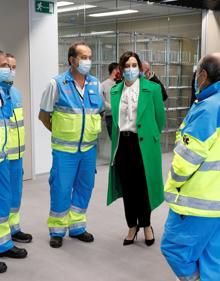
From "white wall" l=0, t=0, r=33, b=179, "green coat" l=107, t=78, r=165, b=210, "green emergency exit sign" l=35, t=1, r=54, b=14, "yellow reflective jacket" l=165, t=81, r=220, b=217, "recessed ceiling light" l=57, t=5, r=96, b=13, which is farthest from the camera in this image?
"recessed ceiling light" l=57, t=5, r=96, b=13

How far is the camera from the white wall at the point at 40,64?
18.0ft

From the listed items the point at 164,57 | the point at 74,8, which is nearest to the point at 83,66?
the point at 74,8

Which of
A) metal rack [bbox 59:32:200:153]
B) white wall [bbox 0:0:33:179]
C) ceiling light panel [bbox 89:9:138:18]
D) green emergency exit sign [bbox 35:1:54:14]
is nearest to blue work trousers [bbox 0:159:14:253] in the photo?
white wall [bbox 0:0:33:179]

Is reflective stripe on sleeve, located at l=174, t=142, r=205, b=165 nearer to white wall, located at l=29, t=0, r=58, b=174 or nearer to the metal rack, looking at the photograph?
white wall, located at l=29, t=0, r=58, b=174

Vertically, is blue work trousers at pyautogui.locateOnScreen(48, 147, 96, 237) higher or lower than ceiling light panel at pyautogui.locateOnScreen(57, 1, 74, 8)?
lower

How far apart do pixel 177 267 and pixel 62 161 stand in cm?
149

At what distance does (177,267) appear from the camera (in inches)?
80.4

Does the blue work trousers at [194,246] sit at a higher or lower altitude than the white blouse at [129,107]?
lower

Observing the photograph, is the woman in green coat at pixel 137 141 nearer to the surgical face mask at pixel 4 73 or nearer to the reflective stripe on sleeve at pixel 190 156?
the surgical face mask at pixel 4 73

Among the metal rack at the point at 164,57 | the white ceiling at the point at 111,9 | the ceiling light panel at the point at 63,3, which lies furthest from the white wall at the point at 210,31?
the ceiling light panel at the point at 63,3

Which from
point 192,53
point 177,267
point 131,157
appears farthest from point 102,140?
point 177,267

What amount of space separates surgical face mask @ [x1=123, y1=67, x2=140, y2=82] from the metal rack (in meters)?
3.08

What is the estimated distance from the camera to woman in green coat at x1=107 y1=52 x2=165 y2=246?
10.6 ft

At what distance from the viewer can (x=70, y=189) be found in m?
3.37
